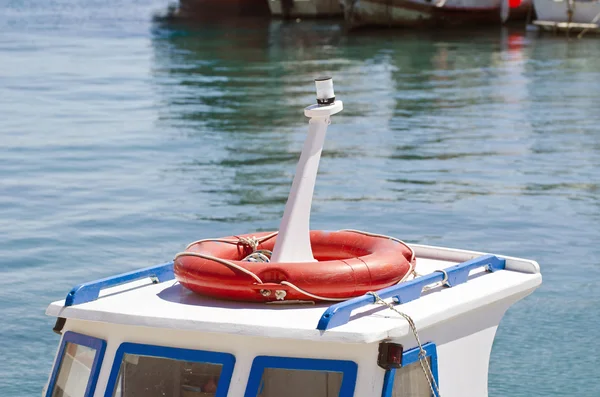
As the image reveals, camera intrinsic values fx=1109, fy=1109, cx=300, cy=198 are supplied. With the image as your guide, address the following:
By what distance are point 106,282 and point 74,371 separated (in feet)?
1.47

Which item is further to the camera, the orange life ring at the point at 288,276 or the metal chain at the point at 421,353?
the orange life ring at the point at 288,276

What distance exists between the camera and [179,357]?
15.5ft

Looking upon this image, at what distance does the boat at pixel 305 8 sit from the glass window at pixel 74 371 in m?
47.2

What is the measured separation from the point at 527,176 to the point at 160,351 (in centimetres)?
1424

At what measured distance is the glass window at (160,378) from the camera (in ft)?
16.2

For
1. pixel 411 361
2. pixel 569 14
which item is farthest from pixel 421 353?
pixel 569 14

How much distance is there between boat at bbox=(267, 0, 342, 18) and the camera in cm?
5172

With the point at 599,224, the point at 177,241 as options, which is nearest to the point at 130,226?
the point at 177,241

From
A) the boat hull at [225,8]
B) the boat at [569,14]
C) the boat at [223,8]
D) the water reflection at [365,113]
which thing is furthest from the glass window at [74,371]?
the boat hull at [225,8]

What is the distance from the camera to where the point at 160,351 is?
4793mm

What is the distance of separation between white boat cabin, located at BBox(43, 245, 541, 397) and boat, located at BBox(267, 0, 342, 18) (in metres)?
46.9

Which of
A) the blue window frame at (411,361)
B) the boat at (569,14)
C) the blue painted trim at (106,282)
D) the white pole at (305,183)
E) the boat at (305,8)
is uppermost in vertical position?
the white pole at (305,183)

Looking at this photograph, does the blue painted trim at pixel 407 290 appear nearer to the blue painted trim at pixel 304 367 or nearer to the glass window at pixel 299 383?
the blue painted trim at pixel 304 367

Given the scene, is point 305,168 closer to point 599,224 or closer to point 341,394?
point 341,394
